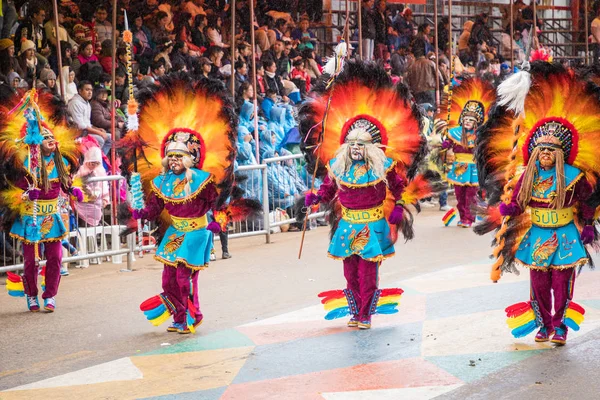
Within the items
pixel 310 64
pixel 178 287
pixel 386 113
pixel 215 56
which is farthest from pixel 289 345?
pixel 310 64

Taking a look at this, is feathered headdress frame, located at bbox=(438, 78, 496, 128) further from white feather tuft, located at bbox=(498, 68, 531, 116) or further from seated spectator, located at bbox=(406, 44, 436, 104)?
white feather tuft, located at bbox=(498, 68, 531, 116)

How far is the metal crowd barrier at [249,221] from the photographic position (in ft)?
37.1

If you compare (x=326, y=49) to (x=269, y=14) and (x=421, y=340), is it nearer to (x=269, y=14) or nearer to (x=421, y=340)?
(x=269, y=14)

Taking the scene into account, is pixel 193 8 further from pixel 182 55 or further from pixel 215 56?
pixel 182 55

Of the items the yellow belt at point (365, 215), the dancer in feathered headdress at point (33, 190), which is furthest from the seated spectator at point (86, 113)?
the yellow belt at point (365, 215)

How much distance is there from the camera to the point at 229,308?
9555mm

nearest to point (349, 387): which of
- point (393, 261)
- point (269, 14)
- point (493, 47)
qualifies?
point (393, 261)

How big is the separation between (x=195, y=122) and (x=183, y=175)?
480 mm

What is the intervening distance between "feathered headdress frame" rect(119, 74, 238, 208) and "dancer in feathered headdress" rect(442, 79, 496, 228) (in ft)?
20.9

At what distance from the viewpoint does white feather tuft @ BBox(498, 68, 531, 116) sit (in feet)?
25.6

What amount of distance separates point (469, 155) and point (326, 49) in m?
8.24

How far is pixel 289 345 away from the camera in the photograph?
26.3 feet

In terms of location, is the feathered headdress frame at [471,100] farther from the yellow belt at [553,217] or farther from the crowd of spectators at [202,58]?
the yellow belt at [553,217]

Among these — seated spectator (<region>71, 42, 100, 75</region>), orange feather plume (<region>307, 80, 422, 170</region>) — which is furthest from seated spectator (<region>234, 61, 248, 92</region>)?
orange feather plume (<region>307, 80, 422, 170</region>)
